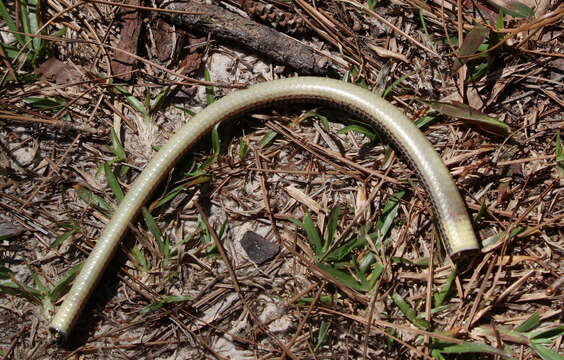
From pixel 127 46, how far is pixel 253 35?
93 cm

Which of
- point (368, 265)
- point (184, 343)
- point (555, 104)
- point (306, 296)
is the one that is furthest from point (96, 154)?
point (555, 104)

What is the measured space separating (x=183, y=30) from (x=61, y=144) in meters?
1.21

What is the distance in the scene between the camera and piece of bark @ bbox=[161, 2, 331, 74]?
3.63m

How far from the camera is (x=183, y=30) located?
379cm

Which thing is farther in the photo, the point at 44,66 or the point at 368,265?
the point at 44,66

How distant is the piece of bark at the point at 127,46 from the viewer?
3.74 metres

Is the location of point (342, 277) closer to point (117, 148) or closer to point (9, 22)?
point (117, 148)

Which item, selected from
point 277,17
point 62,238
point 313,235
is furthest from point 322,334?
point 277,17

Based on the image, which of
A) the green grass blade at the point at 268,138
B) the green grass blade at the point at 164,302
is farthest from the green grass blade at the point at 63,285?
the green grass blade at the point at 268,138

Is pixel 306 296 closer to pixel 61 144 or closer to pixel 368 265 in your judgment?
pixel 368 265

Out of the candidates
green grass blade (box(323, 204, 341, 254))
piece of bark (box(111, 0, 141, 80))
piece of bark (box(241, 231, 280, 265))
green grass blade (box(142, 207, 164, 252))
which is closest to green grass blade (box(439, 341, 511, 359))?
green grass blade (box(323, 204, 341, 254))

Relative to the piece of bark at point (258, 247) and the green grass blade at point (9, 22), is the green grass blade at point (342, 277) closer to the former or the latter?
the piece of bark at point (258, 247)

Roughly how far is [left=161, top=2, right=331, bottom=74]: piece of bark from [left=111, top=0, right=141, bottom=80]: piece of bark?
0.27 metres

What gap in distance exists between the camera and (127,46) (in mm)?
3748
